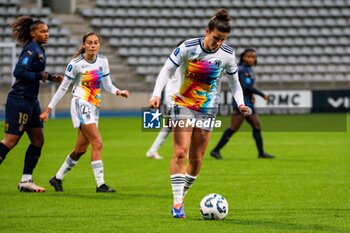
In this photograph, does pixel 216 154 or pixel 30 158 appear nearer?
→ pixel 30 158

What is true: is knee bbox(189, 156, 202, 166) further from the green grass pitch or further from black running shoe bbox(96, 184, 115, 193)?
black running shoe bbox(96, 184, 115, 193)

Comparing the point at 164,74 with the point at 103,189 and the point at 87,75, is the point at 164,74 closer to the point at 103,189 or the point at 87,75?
the point at 87,75

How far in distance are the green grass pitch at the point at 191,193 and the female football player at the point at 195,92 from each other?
0.60 m

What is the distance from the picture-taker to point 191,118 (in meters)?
8.59

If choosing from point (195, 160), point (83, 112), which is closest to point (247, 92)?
point (83, 112)

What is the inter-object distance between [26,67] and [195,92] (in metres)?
2.90

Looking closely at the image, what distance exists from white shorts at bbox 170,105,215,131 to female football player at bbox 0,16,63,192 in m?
2.43

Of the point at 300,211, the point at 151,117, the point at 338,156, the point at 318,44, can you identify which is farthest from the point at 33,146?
the point at 318,44

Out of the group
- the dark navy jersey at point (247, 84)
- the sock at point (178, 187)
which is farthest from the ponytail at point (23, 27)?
the dark navy jersey at point (247, 84)

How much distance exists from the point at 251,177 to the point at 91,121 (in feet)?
10.2

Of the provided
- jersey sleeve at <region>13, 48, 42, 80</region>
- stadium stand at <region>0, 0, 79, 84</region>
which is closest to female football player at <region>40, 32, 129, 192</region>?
jersey sleeve at <region>13, 48, 42, 80</region>

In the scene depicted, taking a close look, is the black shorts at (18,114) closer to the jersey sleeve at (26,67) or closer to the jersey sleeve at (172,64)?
the jersey sleeve at (26,67)

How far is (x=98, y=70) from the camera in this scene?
10836mm

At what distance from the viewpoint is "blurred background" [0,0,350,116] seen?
106ft
